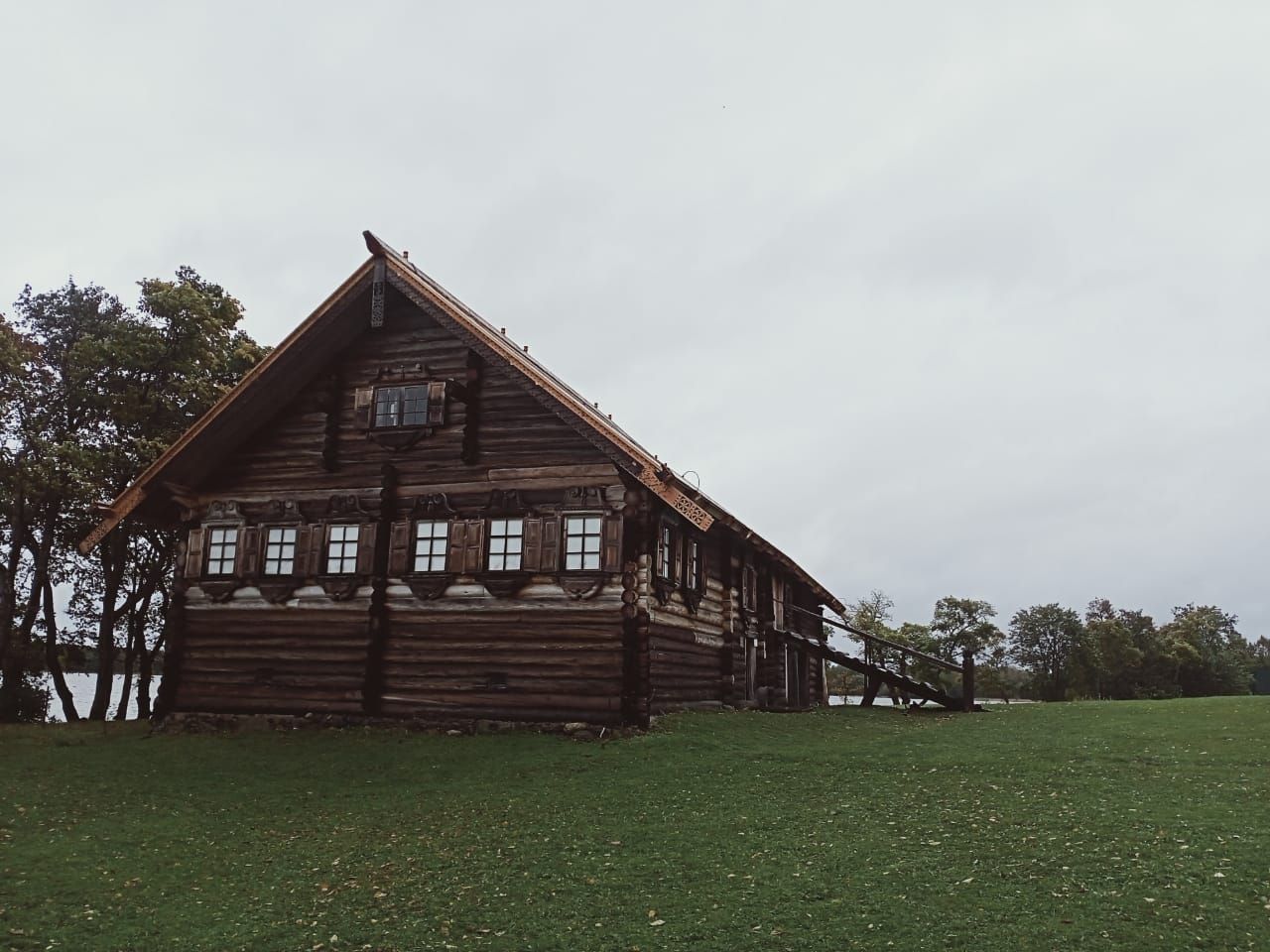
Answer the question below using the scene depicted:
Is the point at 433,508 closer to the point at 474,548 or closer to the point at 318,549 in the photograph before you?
the point at 474,548

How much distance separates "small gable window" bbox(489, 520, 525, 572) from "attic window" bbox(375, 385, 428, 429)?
329cm

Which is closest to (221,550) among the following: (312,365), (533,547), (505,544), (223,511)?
(223,511)

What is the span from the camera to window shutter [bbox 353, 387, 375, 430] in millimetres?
22375

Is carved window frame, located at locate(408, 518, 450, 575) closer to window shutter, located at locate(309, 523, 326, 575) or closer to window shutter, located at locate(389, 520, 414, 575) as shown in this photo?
window shutter, located at locate(389, 520, 414, 575)

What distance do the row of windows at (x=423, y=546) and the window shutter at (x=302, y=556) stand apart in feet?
0.54

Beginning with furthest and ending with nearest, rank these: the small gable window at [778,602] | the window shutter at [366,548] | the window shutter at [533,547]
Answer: the small gable window at [778,602] → the window shutter at [366,548] → the window shutter at [533,547]

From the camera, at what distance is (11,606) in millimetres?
28312

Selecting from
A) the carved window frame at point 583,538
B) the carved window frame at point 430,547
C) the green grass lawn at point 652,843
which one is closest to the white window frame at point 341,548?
the carved window frame at point 430,547

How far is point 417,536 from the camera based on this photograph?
21438mm

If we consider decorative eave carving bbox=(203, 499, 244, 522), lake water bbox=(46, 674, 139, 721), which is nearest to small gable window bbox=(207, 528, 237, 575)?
decorative eave carving bbox=(203, 499, 244, 522)

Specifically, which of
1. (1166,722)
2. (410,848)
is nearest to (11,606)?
(410,848)

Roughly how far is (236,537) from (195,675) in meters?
3.35

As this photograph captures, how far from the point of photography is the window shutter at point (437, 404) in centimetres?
2175

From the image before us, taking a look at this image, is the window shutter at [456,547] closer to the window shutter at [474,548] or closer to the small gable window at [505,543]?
the window shutter at [474,548]
